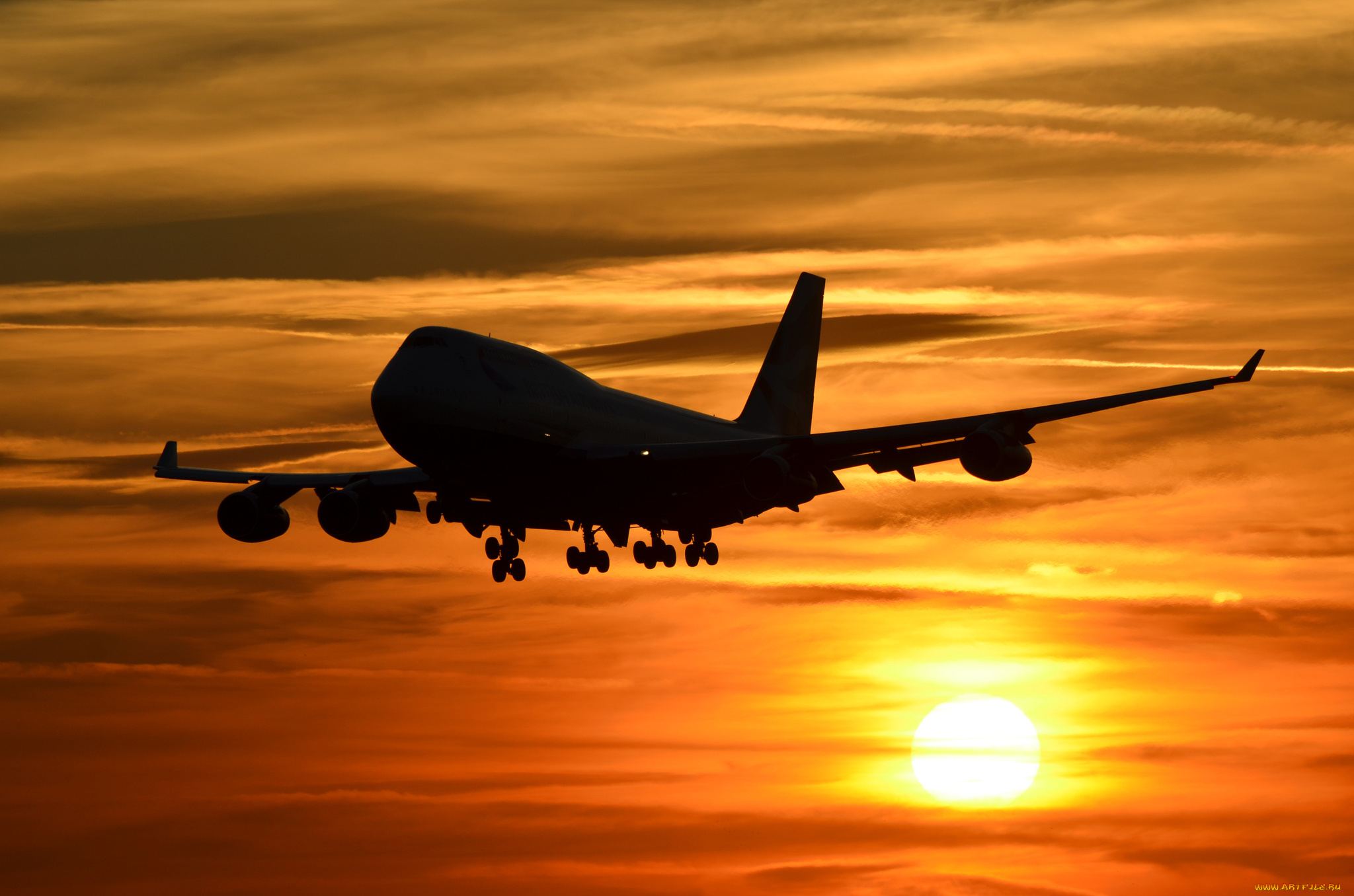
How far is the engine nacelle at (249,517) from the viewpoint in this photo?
263ft

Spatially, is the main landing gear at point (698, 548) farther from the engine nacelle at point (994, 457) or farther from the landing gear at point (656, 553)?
the engine nacelle at point (994, 457)

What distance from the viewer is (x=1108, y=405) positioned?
222 feet

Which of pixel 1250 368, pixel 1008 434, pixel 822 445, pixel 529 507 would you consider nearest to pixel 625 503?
pixel 529 507

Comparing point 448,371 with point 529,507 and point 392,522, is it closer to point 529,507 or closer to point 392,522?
point 529,507

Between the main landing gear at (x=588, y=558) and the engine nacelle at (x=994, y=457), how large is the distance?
62.5ft

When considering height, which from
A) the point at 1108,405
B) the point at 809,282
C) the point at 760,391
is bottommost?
the point at 1108,405

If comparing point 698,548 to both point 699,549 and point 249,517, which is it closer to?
point 699,549

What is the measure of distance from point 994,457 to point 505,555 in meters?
23.1

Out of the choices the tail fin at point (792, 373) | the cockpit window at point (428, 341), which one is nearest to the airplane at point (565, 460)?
the cockpit window at point (428, 341)

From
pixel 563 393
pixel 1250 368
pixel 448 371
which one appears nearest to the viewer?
pixel 1250 368

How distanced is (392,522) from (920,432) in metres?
28.5

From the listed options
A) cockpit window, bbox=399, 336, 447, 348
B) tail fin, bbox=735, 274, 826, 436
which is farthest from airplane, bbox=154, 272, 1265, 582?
tail fin, bbox=735, 274, 826, 436

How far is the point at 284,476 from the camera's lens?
82.1 m

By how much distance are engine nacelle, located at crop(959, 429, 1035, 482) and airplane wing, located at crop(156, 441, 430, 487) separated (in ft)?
89.0
